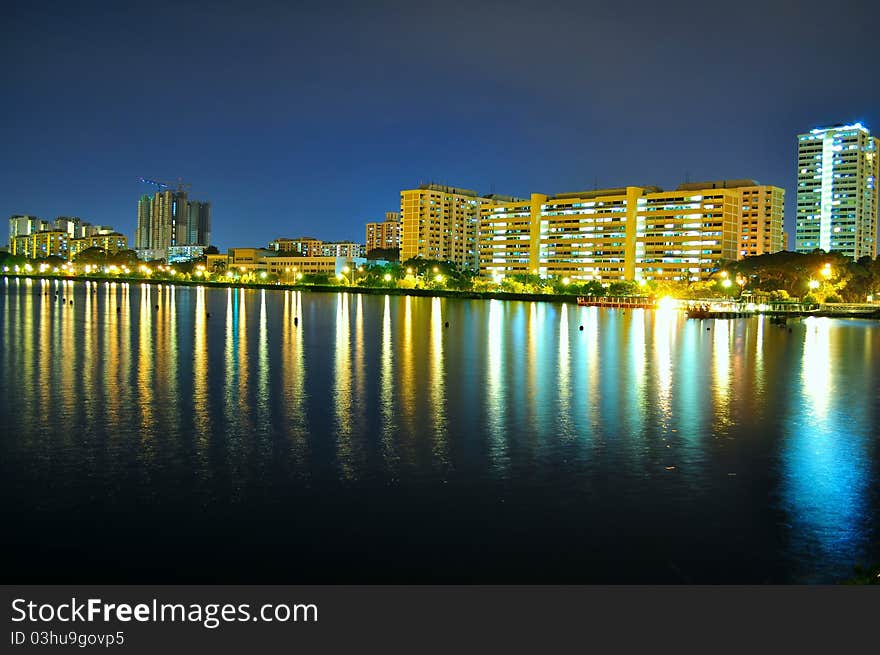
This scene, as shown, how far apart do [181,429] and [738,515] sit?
9.10 metres

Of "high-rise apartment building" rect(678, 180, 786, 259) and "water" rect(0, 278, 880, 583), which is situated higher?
"high-rise apartment building" rect(678, 180, 786, 259)

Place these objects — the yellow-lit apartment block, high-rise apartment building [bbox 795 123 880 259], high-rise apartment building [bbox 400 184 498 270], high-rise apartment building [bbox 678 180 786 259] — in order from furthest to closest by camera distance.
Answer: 1. high-rise apartment building [bbox 400 184 498 270]
2. high-rise apartment building [bbox 795 123 880 259]
3. high-rise apartment building [bbox 678 180 786 259]
4. the yellow-lit apartment block

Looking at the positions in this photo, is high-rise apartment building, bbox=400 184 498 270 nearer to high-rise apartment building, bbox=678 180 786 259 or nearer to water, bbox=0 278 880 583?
high-rise apartment building, bbox=678 180 786 259

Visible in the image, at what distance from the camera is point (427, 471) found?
10.9 meters

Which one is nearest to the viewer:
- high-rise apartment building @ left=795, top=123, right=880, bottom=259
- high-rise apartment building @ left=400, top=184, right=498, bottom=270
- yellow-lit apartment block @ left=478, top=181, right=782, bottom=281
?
yellow-lit apartment block @ left=478, top=181, right=782, bottom=281

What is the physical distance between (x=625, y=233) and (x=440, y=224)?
46.9 m

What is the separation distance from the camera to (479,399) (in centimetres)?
1714

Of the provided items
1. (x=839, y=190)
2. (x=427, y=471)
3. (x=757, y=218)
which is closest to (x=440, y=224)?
(x=757, y=218)

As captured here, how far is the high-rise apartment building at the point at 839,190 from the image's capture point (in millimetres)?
160625

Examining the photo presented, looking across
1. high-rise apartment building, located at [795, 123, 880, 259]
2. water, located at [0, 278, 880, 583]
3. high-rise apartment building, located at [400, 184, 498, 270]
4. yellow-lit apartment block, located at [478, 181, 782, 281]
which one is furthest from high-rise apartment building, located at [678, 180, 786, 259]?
water, located at [0, 278, 880, 583]

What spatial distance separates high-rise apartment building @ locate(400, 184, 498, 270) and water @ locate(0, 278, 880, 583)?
146 metres

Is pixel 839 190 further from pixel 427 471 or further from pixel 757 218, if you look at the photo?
pixel 427 471

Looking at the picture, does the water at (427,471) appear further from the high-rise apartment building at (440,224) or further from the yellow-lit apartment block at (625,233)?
the high-rise apartment building at (440,224)

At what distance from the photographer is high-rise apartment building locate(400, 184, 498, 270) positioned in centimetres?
16838
